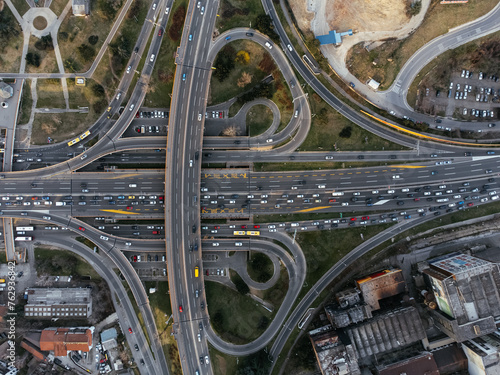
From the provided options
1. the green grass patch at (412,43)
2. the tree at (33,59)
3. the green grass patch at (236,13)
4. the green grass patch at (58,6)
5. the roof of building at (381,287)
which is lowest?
the roof of building at (381,287)

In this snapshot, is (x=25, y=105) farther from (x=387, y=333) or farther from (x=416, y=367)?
(x=416, y=367)

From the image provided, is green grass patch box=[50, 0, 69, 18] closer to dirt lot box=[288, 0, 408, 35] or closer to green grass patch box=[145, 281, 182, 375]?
dirt lot box=[288, 0, 408, 35]

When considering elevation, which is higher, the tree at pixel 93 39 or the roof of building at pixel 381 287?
the tree at pixel 93 39

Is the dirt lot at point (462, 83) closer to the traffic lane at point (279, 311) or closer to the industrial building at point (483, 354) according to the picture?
the traffic lane at point (279, 311)

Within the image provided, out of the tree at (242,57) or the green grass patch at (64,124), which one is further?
the green grass patch at (64,124)

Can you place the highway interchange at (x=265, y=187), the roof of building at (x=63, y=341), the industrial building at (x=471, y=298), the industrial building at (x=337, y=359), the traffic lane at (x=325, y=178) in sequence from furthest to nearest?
the traffic lane at (x=325, y=178) → the highway interchange at (x=265, y=187) → the roof of building at (x=63, y=341) → the industrial building at (x=337, y=359) → the industrial building at (x=471, y=298)

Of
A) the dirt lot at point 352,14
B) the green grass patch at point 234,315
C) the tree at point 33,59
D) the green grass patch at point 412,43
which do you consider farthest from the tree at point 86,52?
Result: the green grass patch at point 234,315

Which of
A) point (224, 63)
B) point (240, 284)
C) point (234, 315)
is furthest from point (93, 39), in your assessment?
point (234, 315)
